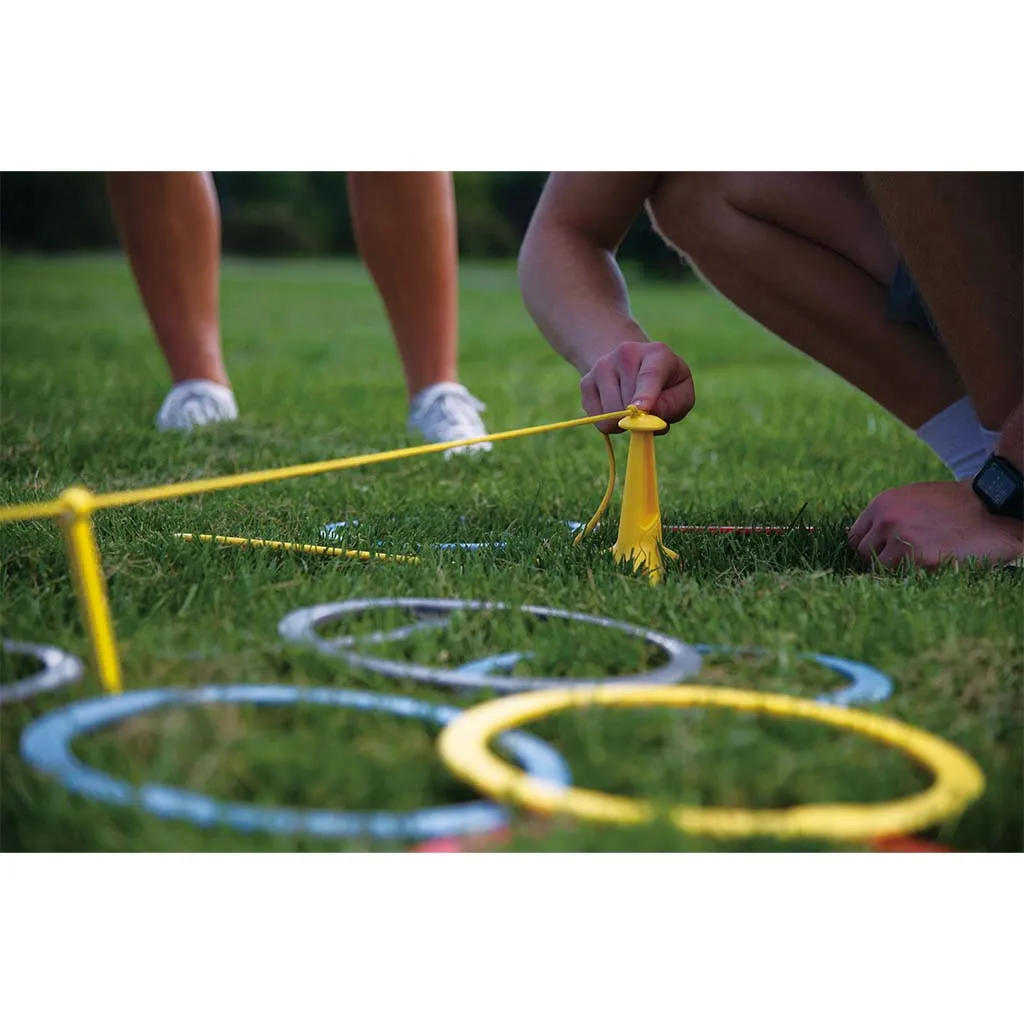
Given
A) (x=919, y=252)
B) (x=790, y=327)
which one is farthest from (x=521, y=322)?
(x=919, y=252)

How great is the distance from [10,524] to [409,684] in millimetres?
993

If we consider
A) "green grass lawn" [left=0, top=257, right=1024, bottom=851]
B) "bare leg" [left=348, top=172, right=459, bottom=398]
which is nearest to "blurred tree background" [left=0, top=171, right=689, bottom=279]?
"bare leg" [left=348, top=172, right=459, bottom=398]

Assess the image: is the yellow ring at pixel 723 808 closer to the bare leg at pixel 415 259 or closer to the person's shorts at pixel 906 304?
the person's shorts at pixel 906 304

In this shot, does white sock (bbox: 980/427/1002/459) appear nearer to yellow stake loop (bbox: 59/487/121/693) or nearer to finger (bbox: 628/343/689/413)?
finger (bbox: 628/343/689/413)

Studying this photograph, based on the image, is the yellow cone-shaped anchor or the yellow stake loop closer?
the yellow stake loop

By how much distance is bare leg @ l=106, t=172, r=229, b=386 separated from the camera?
12.4 ft

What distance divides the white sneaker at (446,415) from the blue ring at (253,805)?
6.78 ft

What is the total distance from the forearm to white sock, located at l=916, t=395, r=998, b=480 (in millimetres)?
720

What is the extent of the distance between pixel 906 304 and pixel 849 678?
1.20m

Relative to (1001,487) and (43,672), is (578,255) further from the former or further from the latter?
(43,672)

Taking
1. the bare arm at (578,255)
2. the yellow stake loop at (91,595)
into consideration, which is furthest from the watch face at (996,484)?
the yellow stake loop at (91,595)

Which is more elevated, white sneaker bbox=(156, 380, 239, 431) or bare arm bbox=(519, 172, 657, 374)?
bare arm bbox=(519, 172, 657, 374)

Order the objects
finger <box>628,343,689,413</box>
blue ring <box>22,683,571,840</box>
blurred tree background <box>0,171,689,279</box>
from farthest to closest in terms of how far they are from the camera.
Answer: blurred tree background <box>0,171,689,279</box>, finger <box>628,343,689,413</box>, blue ring <box>22,683,571,840</box>

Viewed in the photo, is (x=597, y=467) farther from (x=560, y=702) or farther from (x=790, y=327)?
(x=560, y=702)
